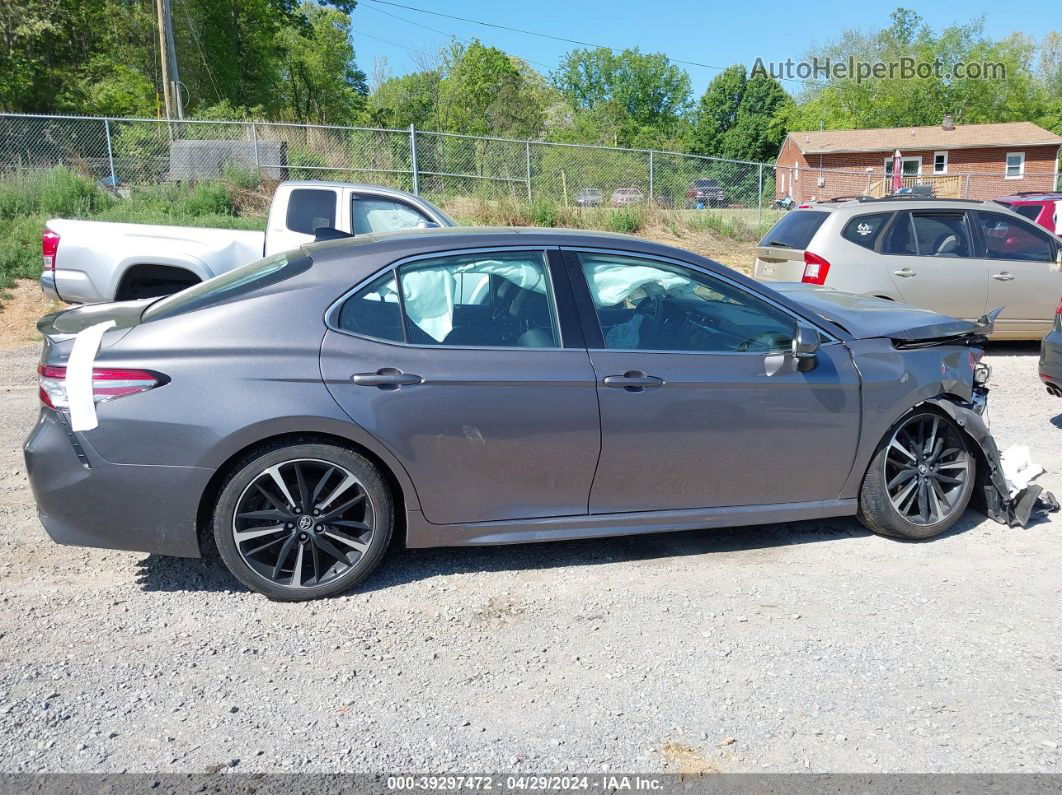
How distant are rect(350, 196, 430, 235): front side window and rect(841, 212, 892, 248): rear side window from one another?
4528 millimetres

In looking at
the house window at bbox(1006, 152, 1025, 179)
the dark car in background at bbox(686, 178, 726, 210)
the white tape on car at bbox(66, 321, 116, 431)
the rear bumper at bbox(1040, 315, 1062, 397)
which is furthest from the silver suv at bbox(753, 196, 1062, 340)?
the house window at bbox(1006, 152, 1025, 179)

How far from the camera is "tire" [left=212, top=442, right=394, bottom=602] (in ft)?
13.0

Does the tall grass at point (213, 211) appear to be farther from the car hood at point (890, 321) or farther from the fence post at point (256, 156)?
the car hood at point (890, 321)

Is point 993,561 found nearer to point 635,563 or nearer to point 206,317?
point 635,563

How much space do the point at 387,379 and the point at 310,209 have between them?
632cm

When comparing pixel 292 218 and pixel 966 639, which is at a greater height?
pixel 292 218

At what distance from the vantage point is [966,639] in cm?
383

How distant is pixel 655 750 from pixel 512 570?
5.17 ft

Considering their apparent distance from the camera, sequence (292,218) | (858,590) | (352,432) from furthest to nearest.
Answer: (292,218) < (858,590) < (352,432)

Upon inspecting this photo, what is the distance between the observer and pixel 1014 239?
10.1 meters

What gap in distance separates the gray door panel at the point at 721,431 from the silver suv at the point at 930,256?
17.2ft

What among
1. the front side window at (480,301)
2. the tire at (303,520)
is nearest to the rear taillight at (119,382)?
the tire at (303,520)

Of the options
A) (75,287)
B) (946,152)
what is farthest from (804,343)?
(946,152)

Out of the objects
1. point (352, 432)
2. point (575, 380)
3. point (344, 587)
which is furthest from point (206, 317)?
point (575, 380)
